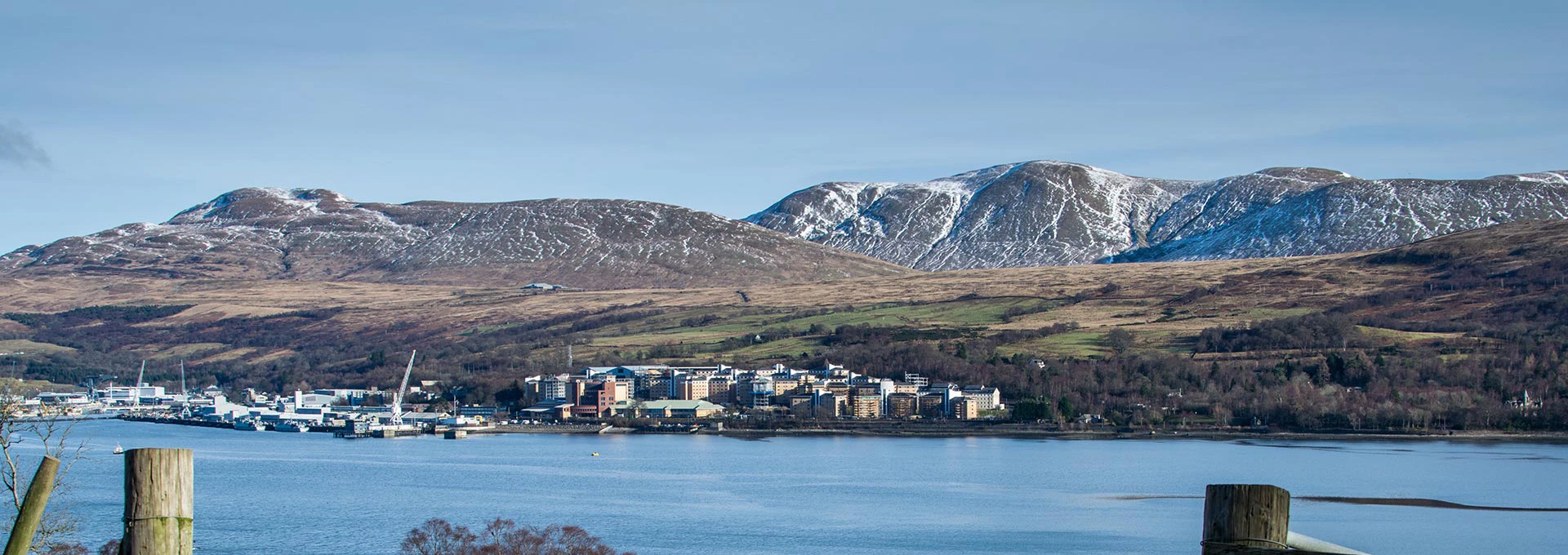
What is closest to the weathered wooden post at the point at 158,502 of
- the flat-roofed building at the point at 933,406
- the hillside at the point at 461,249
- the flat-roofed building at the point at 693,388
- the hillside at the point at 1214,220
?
the flat-roofed building at the point at 933,406

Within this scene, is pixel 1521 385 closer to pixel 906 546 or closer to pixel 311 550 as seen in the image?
pixel 906 546

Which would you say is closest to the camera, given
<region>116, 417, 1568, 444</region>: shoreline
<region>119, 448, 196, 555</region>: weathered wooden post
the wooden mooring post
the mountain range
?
the wooden mooring post

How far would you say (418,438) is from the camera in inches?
3167

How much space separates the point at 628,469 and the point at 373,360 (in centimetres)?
5713

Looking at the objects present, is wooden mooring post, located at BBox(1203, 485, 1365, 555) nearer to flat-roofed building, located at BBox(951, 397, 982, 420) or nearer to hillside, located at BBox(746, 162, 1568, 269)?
flat-roofed building, located at BBox(951, 397, 982, 420)

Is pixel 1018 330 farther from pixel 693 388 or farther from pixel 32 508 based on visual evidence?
pixel 32 508

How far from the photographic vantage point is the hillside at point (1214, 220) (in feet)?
537

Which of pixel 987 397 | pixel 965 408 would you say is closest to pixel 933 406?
pixel 965 408

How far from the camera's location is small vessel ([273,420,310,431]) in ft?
285

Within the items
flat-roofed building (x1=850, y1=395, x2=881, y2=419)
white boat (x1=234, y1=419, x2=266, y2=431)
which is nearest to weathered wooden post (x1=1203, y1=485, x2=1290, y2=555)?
flat-roofed building (x1=850, y1=395, x2=881, y2=419)

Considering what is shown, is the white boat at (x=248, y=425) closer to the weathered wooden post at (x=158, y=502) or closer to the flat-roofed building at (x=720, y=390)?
the flat-roofed building at (x=720, y=390)

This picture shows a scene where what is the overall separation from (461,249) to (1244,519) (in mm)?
170303

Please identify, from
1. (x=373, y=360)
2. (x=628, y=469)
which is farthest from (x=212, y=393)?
(x=628, y=469)

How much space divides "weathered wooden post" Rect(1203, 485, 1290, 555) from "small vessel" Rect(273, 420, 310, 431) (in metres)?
87.7
